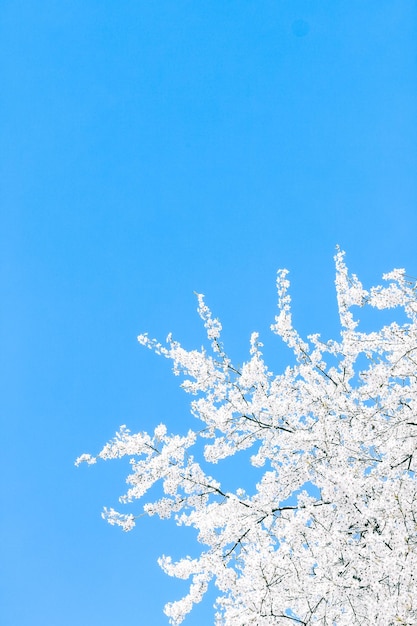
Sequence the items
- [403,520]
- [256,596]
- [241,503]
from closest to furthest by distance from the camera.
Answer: [403,520], [256,596], [241,503]

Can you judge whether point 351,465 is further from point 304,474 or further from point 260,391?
point 260,391

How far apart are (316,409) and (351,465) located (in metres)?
1.02

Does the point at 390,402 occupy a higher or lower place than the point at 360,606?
higher

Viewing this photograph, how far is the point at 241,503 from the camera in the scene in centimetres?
525

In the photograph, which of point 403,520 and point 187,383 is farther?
point 187,383

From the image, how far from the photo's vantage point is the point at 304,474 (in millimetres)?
5469

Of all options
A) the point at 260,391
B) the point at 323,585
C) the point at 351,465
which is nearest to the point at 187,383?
the point at 260,391

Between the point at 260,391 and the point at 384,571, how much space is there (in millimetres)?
2269

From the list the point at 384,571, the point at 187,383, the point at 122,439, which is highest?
the point at 187,383

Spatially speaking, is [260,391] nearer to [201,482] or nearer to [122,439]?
[201,482]

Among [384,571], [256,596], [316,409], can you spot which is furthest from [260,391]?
[384,571]

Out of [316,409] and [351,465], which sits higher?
[316,409]

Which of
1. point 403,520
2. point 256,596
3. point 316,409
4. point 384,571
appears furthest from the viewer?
point 316,409

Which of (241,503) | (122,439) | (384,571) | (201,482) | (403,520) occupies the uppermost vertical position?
(122,439)
